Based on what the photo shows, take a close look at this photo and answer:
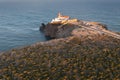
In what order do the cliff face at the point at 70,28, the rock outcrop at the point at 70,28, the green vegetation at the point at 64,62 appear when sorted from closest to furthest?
1. the green vegetation at the point at 64,62
2. the rock outcrop at the point at 70,28
3. the cliff face at the point at 70,28

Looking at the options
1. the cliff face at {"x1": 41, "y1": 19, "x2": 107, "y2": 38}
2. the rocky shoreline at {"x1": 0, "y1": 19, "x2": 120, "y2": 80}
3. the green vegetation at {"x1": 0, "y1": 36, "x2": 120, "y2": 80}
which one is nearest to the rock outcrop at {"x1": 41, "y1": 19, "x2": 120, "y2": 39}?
the cliff face at {"x1": 41, "y1": 19, "x2": 107, "y2": 38}

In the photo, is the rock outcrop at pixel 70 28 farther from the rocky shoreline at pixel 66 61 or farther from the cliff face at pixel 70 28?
the rocky shoreline at pixel 66 61

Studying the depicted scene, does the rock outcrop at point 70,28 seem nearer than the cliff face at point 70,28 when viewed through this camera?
Yes

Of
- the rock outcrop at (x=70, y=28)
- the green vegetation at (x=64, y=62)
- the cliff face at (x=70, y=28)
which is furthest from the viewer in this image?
the cliff face at (x=70, y=28)

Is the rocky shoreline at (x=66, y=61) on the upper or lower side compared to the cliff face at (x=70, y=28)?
lower

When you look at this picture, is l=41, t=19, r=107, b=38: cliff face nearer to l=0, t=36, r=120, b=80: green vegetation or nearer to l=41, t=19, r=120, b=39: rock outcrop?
l=41, t=19, r=120, b=39: rock outcrop

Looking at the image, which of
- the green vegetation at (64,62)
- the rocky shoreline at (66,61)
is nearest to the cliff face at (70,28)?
the rocky shoreline at (66,61)
